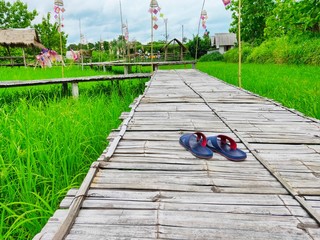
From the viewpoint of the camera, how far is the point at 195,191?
4.77 feet

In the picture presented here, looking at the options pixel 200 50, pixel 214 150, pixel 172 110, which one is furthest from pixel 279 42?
pixel 200 50

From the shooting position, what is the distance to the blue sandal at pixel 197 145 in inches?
75.0

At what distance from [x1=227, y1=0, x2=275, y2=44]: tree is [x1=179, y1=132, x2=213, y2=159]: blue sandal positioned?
27582mm

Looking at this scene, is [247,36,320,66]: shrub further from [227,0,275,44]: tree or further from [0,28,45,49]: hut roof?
[0,28,45,49]: hut roof

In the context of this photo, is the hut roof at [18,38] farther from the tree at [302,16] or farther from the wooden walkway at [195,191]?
the wooden walkway at [195,191]

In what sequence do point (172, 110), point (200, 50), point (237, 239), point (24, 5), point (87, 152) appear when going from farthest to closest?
1. point (200, 50)
2. point (24, 5)
3. point (172, 110)
4. point (87, 152)
5. point (237, 239)

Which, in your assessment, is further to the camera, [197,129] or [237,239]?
[197,129]

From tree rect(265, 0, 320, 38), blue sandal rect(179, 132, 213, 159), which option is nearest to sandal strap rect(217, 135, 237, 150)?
blue sandal rect(179, 132, 213, 159)

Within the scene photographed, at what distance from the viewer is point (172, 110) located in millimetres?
3600

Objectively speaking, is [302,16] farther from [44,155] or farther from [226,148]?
[44,155]

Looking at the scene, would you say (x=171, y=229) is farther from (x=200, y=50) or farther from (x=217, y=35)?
(x=217, y=35)

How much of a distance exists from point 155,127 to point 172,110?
91 cm

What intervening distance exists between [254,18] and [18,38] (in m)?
19.9

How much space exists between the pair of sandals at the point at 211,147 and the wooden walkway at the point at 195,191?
40mm
